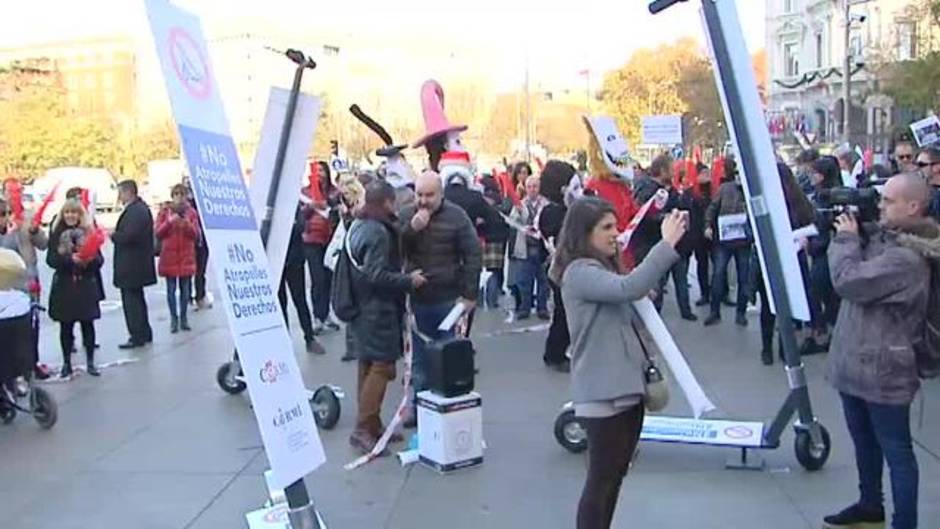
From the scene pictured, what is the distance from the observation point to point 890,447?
500cm

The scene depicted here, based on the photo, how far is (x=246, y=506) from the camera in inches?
247

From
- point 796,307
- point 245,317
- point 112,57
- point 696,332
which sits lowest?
point 696,332

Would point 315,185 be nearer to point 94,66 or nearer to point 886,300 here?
point 886,300

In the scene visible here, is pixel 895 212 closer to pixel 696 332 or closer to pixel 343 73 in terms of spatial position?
pixel 696 332

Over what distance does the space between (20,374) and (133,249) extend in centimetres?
413

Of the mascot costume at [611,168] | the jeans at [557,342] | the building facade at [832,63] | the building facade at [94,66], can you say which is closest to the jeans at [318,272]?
the jeans at [557,342]

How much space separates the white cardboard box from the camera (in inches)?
265

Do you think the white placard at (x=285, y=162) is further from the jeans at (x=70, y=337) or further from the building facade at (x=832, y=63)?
the building facade at (x=832, y=63)

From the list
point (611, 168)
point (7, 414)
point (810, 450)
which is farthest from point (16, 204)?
point (810, 450)

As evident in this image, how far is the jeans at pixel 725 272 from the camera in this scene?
471 inches

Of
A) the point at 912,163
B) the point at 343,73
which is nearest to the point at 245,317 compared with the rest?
the point at 912,163

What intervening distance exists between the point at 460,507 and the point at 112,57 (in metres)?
123

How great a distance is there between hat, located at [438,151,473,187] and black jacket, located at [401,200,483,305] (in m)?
2.66

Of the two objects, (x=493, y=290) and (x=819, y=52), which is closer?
(x=493, y=290)
